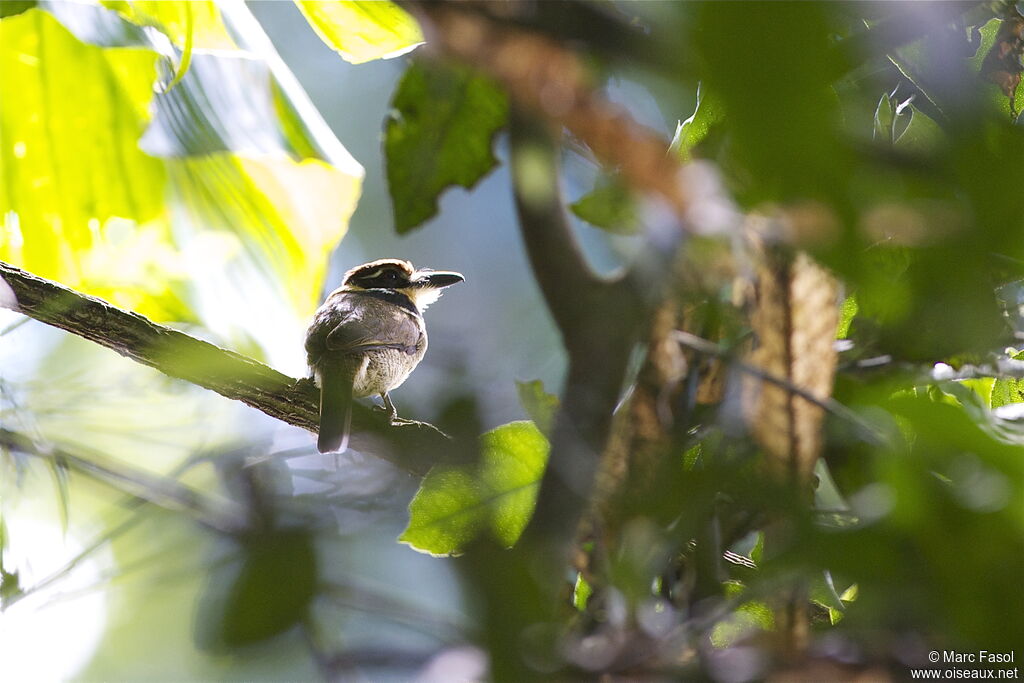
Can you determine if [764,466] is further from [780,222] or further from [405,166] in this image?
[405,166]

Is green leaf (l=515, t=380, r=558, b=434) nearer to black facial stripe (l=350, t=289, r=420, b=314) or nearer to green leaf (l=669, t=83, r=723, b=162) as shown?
green leaf (l=669, t=83, r=723, b=162)

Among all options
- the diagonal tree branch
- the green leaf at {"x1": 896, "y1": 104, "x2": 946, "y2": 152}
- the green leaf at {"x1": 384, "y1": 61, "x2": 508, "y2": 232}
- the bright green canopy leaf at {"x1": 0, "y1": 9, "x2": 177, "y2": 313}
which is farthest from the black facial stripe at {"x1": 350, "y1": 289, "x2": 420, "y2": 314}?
the green leaf at {"x1": 896, "y1": 104, "x2": 946, "y2": 152}

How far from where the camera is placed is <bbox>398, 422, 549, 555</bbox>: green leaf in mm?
591

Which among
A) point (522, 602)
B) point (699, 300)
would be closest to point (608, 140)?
point (522, 602)

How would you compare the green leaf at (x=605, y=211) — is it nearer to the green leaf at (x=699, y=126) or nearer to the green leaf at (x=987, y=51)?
the green leaf at (x=699, y=126)

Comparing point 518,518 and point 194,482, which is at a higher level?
point 194,482

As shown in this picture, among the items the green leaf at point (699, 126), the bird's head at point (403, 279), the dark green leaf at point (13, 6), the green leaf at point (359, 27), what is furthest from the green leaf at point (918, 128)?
the bird's head at point (403, 279)

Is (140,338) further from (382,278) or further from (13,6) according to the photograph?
(382,278)

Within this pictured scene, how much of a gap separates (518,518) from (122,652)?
44cm

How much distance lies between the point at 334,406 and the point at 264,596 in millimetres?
1079

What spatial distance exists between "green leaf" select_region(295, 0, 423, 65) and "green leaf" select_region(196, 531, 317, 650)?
2.99 feet

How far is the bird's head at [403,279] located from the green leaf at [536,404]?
5.39 feet

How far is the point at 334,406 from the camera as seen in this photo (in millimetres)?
1459

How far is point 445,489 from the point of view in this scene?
26.1 inches
